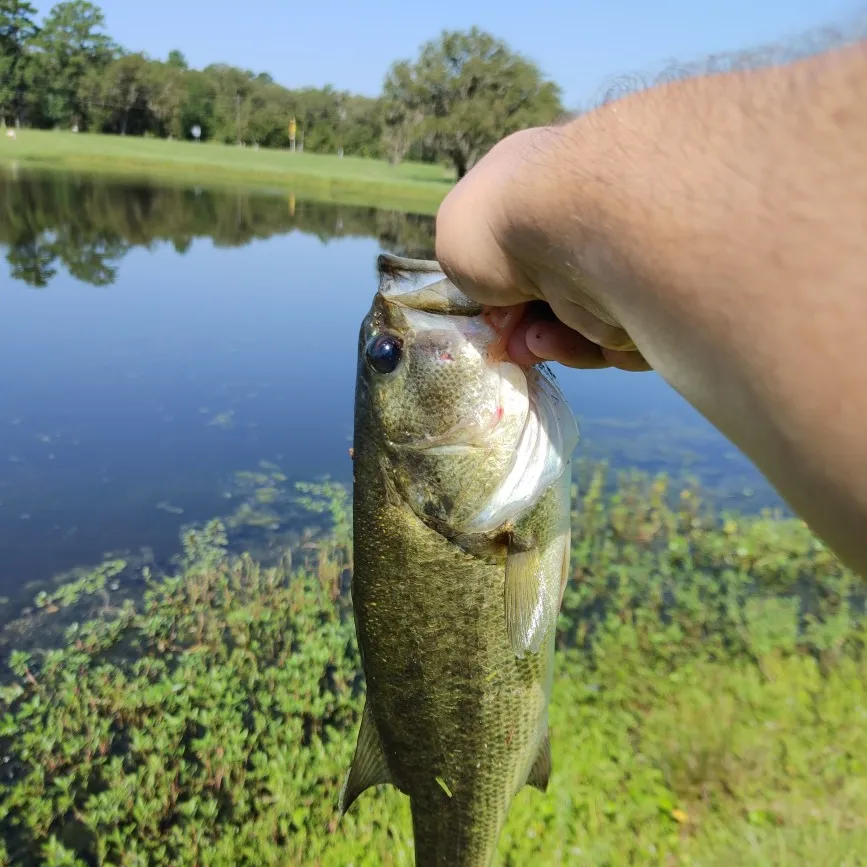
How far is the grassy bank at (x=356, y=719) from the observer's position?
10.1 ft

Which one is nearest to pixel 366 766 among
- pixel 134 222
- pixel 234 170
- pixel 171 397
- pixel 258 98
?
pixel 171 397

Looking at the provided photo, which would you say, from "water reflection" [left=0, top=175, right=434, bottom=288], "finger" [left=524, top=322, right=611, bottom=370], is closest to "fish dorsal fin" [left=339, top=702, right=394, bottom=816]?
"finger" [left=524, top=322, right=611, bottom=370]

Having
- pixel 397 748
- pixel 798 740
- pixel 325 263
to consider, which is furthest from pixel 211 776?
pixel 325 263

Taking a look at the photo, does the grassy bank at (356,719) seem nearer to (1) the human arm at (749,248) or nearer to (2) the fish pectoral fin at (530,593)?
(2) the fish pectoral fin at (530,593)

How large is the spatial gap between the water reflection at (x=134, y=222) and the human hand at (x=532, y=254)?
13.0m

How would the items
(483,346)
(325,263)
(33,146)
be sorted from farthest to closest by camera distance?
(33,146) → (325,263) → (483,346)

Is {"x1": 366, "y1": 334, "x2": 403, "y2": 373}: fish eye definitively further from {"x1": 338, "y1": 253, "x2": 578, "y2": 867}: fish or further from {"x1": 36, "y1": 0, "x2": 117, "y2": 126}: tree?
{"x1": 36, "y1": 0, "x2": 117, "y2": 126}: tree

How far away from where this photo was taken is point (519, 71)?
45812 millimetres

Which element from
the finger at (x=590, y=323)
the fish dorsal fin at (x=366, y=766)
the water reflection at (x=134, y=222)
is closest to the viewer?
the finger at (x=590, y=323)

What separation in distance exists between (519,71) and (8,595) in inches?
1906

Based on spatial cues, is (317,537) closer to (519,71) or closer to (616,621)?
(616,621)

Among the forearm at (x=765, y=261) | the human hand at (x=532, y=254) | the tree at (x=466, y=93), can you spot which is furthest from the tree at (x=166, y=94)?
the forearm at (x=765, y=261)

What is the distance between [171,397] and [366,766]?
844 cm

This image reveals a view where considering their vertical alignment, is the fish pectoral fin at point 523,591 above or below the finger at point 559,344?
below
